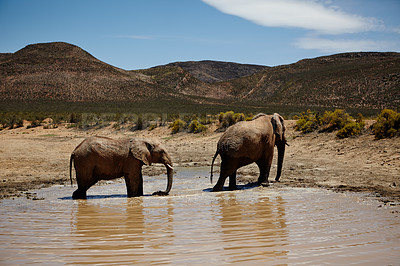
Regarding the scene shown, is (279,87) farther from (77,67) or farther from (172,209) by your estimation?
A: (172,209)

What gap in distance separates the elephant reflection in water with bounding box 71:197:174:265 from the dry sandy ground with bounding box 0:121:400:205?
401cm

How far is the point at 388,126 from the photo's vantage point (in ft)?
52.9

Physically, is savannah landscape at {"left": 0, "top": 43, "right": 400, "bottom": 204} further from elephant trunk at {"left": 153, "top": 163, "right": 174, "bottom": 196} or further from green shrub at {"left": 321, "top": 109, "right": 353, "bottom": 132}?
elephant trunk at {"left": 153, "top": 163, "right": 174, "bottom": 196}

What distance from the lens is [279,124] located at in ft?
38.4

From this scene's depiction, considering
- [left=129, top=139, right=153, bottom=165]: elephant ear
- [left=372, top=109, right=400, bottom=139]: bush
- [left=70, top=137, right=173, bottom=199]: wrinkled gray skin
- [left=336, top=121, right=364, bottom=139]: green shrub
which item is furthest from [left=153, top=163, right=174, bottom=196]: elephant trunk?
[left=336, top=121, right=364, bottom=139]: green shrub

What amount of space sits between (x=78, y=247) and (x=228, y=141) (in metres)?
6.08

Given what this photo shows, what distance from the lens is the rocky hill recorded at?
72.7 metres

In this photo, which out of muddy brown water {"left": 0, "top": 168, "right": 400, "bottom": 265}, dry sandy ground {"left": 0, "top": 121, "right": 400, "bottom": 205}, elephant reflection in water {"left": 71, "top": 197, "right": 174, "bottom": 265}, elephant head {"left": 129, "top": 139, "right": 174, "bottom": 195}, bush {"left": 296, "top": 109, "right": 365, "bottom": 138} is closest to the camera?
muddy brown water {"left": 0, "top": 168, "right": 400, "bottom": 265}

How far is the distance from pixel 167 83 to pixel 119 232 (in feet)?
374

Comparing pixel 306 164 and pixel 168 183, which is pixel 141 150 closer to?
pixel 168 183

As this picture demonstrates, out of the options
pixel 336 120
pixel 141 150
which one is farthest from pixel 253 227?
pixel 336 120

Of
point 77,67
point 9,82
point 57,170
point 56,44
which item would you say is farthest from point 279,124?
point 56,44

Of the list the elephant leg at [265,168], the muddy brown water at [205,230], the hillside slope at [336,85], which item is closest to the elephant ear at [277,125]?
the elephant leg at [265,168]

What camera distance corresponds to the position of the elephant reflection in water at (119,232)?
4.46 meters
